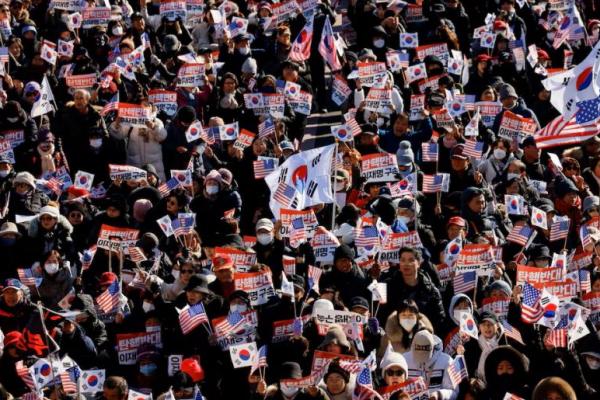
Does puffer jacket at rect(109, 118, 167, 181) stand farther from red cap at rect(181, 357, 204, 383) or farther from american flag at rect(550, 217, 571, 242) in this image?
red cap at rect(181, 357, 204, 383)

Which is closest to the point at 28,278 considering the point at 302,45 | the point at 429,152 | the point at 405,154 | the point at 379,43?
the point at 405,154

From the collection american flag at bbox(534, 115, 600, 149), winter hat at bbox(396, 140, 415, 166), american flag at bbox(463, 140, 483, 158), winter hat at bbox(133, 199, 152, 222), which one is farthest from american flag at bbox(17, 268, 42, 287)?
american flag at bbox(534, 115, 600, 149)

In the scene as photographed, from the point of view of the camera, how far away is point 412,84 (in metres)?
23.6

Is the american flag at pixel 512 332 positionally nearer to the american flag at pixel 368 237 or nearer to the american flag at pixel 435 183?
the american flag at pixel 368 237

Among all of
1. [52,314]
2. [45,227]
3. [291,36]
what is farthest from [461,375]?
[291,36]

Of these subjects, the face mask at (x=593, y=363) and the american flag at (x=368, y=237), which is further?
the american flag at (x=368, y=237)

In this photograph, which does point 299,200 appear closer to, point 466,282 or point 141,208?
point 141,208

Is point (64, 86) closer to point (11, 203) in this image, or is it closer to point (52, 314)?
point (11, 203)

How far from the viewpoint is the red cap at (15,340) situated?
17.1m

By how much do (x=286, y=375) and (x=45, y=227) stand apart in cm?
457

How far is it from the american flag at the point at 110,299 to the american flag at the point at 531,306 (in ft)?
13.0

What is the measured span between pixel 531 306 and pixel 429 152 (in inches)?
175

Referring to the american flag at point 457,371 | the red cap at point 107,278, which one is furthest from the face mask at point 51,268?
the american flag at point 457,371

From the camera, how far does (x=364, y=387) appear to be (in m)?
15.3
